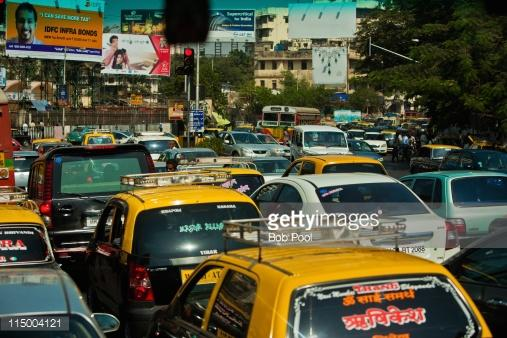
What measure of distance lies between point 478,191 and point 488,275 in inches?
223

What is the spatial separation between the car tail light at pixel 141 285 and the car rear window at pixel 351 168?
318 inches

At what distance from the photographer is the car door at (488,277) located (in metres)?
6.03

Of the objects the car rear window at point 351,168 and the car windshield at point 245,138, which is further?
the car windshield at point 245,138

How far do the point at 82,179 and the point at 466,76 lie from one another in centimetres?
2496

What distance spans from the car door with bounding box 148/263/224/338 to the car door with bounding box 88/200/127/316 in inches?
73.8

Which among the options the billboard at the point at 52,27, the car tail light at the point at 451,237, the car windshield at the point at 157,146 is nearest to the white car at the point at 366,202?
the car tail light at the point at 451,237

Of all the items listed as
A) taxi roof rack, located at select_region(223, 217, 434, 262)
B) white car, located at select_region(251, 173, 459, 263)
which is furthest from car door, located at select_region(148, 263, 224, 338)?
white car, located at select_region(251, 173, 459, 263)

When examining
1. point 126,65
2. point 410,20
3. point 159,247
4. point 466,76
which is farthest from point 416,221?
point 126,65

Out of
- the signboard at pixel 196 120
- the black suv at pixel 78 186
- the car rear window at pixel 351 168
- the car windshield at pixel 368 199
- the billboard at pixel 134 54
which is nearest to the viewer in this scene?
the car windshield at pixel 368 199

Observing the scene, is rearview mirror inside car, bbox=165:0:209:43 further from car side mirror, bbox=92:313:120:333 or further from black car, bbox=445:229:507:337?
car side mirror, bbox=92:313:120:333

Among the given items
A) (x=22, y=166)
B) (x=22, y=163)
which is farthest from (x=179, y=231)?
(x=22, y=163)

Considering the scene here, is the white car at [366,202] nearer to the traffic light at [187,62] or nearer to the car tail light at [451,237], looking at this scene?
the car tail light at [451,237]

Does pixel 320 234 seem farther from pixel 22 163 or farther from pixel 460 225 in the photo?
pixel 22 163

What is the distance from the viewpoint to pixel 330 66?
5609cm
